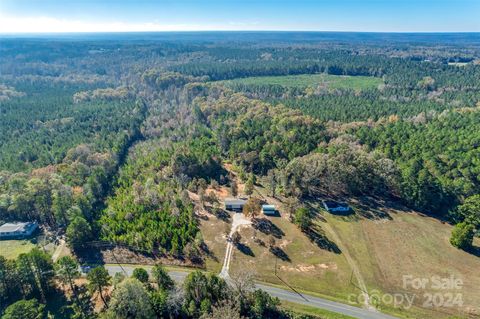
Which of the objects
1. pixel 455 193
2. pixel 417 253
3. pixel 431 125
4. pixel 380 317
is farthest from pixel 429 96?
pixel 380 317

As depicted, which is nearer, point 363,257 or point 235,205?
point 363,257

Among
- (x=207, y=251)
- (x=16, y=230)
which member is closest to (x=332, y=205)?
(x=207, y=251)

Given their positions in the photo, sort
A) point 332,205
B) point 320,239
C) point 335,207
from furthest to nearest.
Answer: point 332,205, point 335,207, point 320,239

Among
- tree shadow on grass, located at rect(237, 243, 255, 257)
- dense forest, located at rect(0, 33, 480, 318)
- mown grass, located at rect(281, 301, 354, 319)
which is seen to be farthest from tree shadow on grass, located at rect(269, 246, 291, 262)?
mown grass, located at rect(281, 301, 354, 319)

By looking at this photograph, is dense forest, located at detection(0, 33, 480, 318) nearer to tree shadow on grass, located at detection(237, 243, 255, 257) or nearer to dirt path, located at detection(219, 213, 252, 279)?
dirt path, located at detection(219, 213, 252, 279)

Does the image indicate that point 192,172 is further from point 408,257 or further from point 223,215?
point 408,257

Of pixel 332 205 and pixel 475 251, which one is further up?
pixel 332 205

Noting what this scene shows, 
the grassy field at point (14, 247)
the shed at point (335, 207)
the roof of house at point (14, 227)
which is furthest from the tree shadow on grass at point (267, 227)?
the roof of house at point (14, 227)
